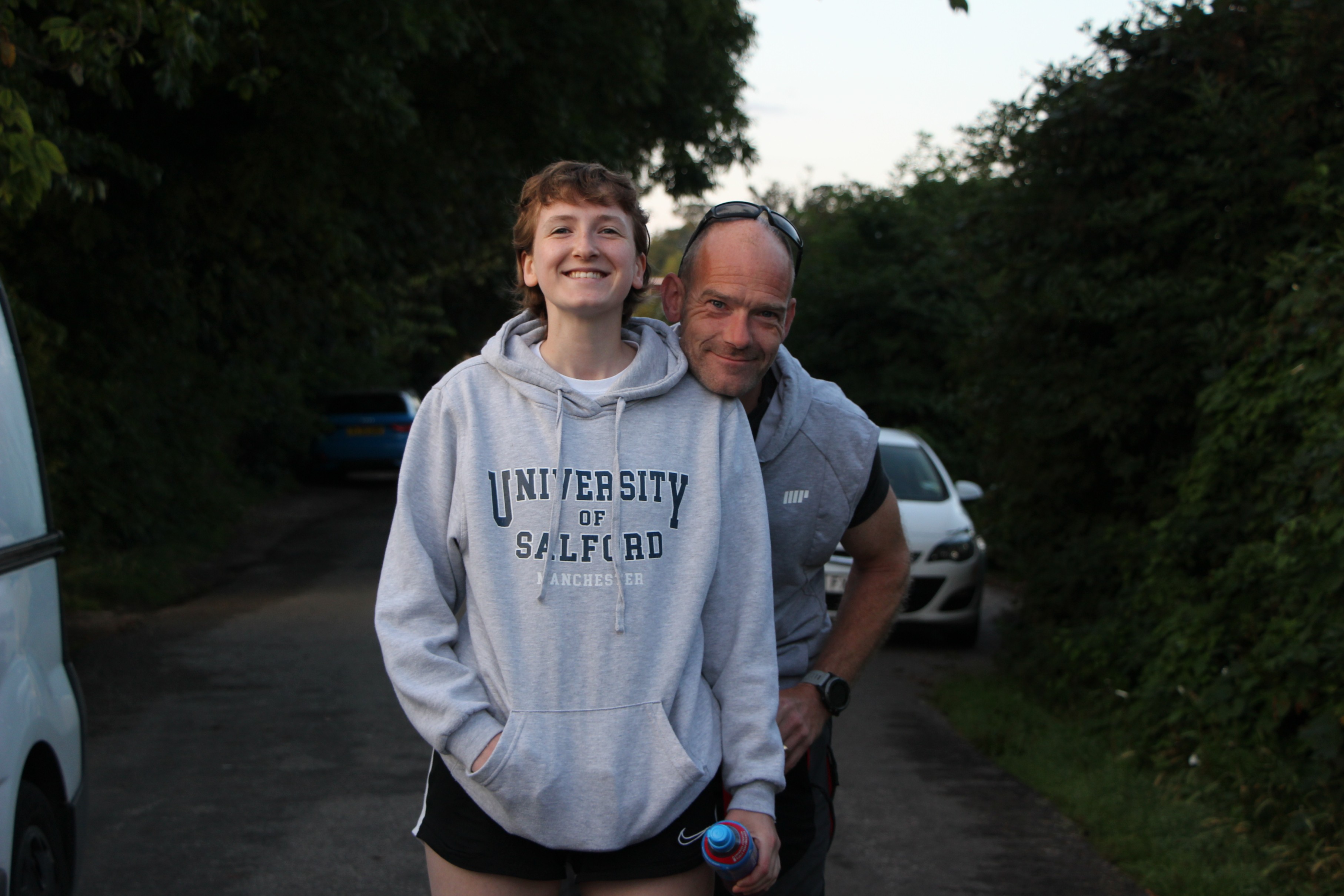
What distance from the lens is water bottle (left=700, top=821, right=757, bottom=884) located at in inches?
84.5

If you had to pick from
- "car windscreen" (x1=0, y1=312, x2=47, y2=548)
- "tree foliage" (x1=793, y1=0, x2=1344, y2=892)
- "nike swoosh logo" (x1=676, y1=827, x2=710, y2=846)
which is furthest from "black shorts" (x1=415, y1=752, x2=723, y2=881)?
"tree foliage" (x1=793, y1=0, x2=1344, y2=892)

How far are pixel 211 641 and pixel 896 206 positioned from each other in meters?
12.2

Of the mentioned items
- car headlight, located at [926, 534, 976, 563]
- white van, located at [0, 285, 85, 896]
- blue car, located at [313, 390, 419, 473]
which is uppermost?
white van, located at [0, 285, 85, 896]

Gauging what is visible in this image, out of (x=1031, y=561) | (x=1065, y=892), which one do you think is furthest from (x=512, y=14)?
(x=1065, y=892)

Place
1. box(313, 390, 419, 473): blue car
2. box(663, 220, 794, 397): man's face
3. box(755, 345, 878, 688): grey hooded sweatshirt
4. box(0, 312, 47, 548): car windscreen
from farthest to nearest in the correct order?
box(313, 390, 419, 473): blue car, box(0, 312, 47, 548): car windscreen, box(755, 345, 878, 688): grey hooded sweatshirt, box(663, 220, 794, 397): man's face

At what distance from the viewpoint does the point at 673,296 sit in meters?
2.66

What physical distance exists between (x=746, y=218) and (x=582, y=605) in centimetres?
80

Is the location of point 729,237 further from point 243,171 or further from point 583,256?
point 243,171

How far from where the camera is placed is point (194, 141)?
11516 mm

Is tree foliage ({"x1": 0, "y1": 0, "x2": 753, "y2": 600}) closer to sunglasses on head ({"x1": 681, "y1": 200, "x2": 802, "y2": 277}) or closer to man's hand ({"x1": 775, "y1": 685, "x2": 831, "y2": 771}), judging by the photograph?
sunglasses on head ({"x1": 681, "y1": 200, "x2": 802, "y2": 277})

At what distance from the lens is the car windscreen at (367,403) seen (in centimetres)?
2433

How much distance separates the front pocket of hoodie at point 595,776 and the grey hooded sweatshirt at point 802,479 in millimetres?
511

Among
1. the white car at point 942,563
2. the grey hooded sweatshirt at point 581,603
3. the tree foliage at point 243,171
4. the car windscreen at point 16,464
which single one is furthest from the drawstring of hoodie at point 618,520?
the white car at point 942,563

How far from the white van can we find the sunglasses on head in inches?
77.9
